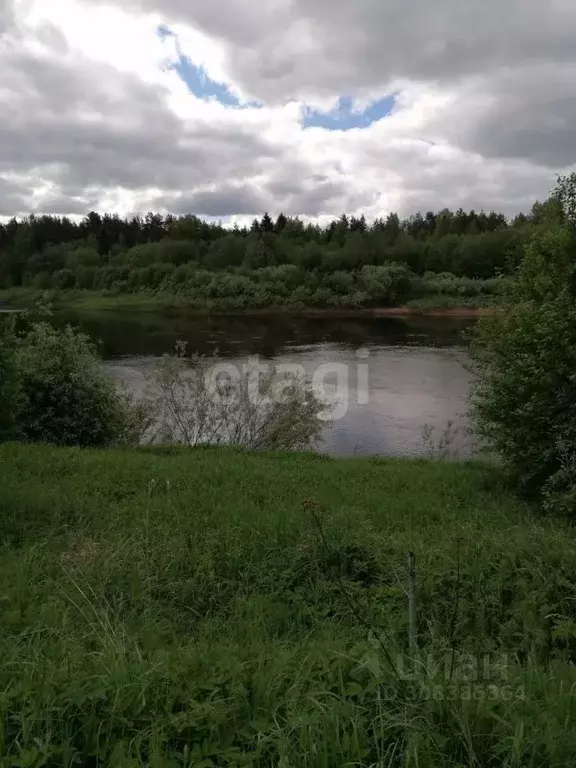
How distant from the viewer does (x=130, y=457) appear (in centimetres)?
957

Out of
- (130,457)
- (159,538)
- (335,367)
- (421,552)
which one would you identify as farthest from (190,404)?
(335,367)

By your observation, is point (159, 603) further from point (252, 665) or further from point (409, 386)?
point (409, 386)

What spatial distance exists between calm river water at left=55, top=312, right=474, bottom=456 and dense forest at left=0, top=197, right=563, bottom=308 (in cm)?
750

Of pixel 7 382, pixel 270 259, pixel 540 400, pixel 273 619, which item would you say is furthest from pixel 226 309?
pixel 273 619

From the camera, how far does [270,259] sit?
7519cm

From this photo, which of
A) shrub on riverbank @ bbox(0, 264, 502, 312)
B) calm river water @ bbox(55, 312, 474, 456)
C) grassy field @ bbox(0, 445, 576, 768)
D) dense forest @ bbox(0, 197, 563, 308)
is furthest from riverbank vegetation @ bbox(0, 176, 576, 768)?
shrub on riverbank @ bbox(0, 264, 502, 312)

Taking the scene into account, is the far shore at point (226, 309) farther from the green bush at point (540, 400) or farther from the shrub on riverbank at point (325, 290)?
the green bush at point (540, 400)

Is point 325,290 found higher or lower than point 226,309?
higher

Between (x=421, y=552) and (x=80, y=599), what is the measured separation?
9.55ft

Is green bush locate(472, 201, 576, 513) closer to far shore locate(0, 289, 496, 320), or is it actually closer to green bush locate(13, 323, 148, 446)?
green bush locate(13, 323, 148, 446)

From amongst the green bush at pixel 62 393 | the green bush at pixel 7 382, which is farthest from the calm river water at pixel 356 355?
the green bush at pixel 7 382

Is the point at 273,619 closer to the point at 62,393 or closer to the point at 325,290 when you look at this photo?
the point at 62,393

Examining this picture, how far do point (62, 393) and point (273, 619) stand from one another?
865cm

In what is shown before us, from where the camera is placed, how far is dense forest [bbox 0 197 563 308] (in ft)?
195
